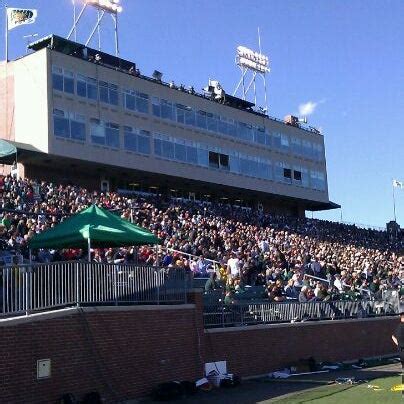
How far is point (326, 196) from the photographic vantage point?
6047 cm

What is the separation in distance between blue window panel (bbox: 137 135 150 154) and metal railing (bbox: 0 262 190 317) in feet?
84.4

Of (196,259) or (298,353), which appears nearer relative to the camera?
(298,353)

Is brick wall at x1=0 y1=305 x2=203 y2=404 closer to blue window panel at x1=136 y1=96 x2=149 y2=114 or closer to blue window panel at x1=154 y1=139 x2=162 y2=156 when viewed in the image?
blue window panel at x1=154 y1=139 x2=162 y2=156

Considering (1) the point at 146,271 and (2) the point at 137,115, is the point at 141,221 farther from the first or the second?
(2) the point at 137,115

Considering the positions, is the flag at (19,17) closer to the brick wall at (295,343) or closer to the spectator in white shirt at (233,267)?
the spectator in white shirt at (233,267)

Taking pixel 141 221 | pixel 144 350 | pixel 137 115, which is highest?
pixel 137 115

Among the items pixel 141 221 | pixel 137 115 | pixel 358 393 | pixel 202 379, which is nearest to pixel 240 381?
pixel 202 379

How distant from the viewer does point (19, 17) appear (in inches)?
1606

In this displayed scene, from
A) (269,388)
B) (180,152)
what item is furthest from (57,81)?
(269,388)

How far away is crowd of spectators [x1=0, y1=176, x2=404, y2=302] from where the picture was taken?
20641 millimetres

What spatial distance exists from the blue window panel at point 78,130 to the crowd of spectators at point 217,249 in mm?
4951

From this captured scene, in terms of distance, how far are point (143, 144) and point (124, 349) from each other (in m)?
28.8

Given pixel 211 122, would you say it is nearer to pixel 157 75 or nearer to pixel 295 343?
pixel 157 75

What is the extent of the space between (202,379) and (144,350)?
2011mm
